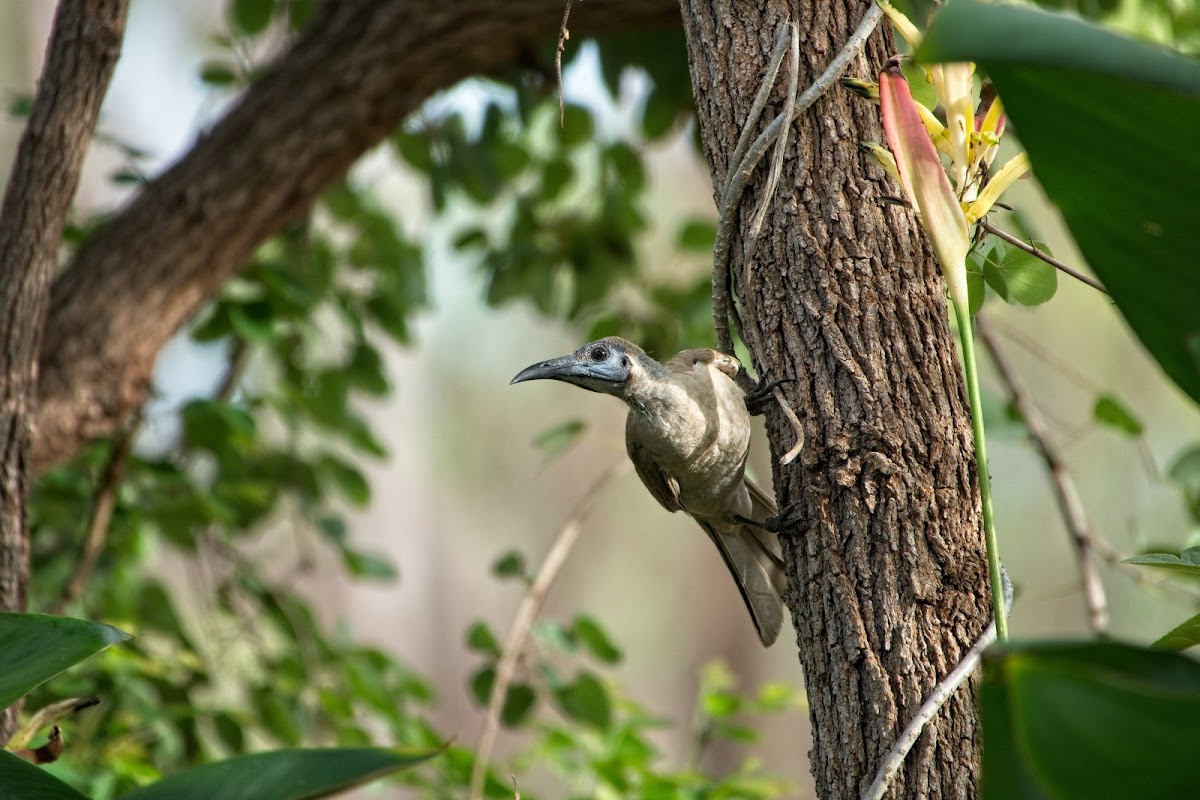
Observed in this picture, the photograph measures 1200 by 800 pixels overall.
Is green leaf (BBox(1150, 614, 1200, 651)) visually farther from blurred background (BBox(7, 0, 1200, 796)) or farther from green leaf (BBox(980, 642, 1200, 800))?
blurred background (BBox(7, 0, 1200, 796))

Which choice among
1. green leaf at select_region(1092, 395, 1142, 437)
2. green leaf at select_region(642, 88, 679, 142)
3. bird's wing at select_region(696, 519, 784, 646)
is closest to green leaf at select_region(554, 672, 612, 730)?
bird's wing at select_region(696, 519, 784, 646)

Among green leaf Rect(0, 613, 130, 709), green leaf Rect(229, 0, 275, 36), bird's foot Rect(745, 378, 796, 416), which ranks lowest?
green leaf Rect(0, 613, 130, 709)

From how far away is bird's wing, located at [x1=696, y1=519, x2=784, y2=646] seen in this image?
5.91ft

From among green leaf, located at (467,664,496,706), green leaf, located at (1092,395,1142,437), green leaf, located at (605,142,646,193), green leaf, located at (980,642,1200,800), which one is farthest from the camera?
green leaf, located at (605,142,646,193)

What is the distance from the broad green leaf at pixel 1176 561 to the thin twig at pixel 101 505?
213 centimetres

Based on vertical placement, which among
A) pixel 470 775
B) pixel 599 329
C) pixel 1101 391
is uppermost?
pixel 599 329

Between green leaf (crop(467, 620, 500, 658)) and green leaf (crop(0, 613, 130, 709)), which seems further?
green leaf (crop(467, 620, 500, 658))

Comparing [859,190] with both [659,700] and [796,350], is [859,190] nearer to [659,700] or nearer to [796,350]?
[796,350]

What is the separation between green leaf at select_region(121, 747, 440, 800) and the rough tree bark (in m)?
0.87

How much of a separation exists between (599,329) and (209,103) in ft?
4.11

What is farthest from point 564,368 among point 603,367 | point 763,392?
point 763,392

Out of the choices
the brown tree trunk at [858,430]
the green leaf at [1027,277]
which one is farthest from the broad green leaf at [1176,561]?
the green leaf at [1027,277]

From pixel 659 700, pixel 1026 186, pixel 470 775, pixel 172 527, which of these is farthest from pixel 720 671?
pixel 659 700

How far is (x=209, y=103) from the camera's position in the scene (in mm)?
2979
